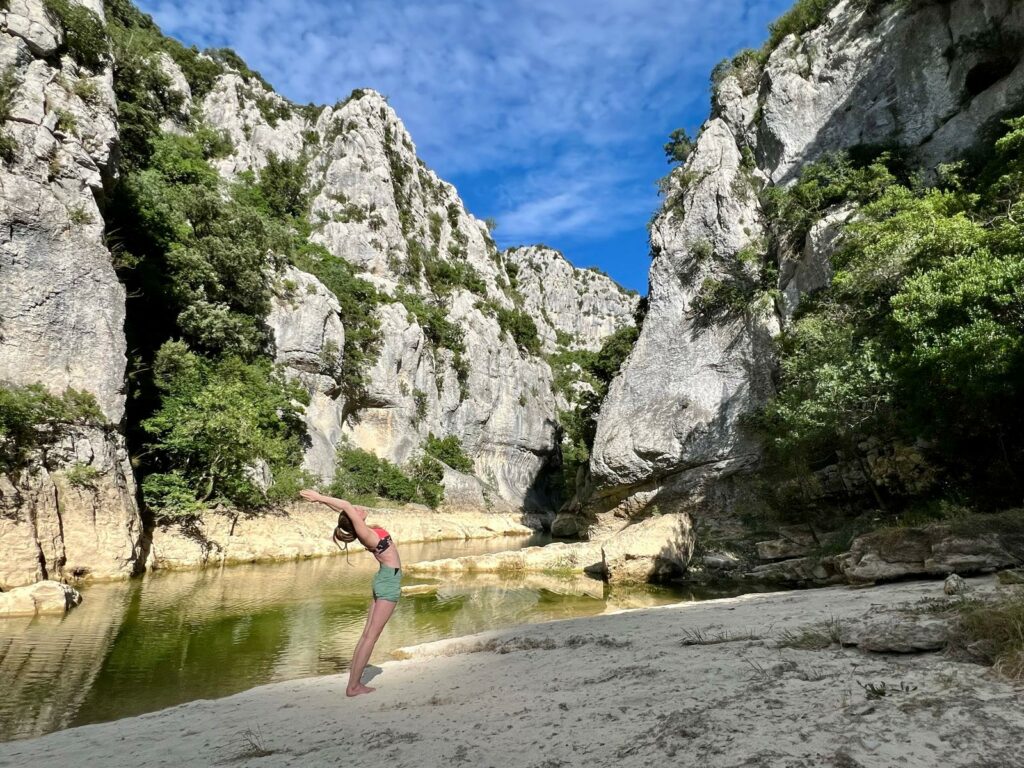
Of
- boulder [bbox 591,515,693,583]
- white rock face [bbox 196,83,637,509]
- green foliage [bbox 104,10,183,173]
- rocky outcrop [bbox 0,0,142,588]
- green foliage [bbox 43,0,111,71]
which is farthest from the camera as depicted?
white rock face [bbox 196,83,637,509]

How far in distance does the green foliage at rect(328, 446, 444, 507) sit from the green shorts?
28979 millimetres

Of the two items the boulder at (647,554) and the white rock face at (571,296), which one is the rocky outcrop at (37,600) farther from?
the white rock face at (571,296)

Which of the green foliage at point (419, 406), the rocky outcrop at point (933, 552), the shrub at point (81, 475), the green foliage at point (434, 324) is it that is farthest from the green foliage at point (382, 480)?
the rocky outcrop at point (933, 552)

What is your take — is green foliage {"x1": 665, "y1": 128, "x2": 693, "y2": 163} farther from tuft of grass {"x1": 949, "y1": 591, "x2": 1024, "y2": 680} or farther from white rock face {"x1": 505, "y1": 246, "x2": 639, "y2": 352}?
white rock face {"x1": 505, "y1": 246, "x2": 639, "y2": 352}

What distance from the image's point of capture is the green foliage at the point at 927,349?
9.70m

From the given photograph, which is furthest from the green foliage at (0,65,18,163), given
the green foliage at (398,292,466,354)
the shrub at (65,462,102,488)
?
the green foliage at (398,292,466,354)

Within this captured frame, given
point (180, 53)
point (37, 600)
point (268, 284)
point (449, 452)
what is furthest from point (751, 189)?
point (180, 53)

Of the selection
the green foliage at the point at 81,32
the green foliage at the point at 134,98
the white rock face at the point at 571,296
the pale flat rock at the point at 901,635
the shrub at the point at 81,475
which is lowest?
the pale flat rock at the point at 901,635

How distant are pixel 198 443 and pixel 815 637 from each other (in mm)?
22608

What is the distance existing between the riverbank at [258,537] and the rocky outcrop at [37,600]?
6.65 metres

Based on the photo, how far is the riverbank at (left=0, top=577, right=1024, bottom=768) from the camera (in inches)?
107

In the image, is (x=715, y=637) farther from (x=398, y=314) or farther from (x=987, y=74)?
(x=398, y=314)

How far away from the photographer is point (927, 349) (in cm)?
1026

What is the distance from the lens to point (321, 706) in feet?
16.3
